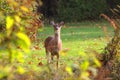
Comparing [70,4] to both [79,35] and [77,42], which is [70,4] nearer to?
[79,35]

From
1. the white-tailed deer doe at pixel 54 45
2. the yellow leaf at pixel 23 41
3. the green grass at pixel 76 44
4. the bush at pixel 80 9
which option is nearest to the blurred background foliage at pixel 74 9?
the bush at pixel 80 9

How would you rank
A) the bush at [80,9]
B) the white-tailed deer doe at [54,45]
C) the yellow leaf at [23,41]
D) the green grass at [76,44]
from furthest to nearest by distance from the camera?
the bush at [80,9]
the green grass at [76,44]
the white-tailed deer doe at [54,45]
the yellow leaf at [23,41]

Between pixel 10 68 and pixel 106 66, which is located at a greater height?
pixel 10 68

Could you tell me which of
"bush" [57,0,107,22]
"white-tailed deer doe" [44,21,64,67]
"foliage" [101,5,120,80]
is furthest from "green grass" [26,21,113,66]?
"bush" [57,0,107,22]

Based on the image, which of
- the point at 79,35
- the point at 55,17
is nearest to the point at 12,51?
the point at 79,35

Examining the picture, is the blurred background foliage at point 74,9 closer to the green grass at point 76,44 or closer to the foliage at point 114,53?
the green grass at point 76,44

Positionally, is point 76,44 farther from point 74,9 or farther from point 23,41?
point 23,41

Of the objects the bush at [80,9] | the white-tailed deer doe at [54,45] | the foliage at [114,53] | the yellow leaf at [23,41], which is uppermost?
the yellow leaf at [23,41]

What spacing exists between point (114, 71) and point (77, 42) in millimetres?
10258

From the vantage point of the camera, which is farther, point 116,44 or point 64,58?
point 64,58

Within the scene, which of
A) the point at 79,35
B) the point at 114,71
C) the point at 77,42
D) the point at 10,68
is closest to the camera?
the point at 10,68

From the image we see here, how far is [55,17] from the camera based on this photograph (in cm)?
3216

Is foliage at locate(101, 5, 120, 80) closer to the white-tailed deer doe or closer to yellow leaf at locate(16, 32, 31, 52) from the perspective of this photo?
the white-tailed deer doe

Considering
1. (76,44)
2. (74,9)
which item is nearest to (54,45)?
(76,44)
